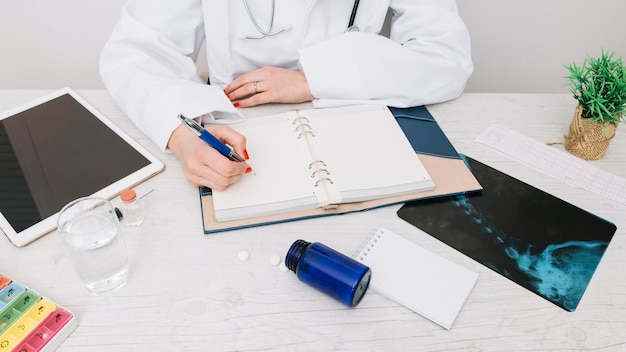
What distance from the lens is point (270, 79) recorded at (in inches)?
41.9

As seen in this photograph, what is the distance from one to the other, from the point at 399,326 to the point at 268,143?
426mm

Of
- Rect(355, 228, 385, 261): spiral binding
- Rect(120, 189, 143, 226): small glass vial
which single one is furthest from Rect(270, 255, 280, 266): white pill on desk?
Rect(120, 189, 143, 226): small glass vial

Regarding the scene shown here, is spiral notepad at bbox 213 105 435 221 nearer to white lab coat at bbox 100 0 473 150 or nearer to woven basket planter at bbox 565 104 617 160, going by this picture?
white lab coat at bbox 100 0 473 150

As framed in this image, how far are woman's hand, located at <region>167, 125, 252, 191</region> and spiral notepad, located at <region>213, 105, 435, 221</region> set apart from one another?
3cm

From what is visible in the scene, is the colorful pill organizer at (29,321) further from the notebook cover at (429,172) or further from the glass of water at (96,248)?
the notebook cover at (429,172)

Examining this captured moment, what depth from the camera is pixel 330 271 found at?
2.19 ft

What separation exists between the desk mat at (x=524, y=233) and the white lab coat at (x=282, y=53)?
12.4 inches

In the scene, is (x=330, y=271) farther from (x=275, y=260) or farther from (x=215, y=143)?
(x=215, y=143)

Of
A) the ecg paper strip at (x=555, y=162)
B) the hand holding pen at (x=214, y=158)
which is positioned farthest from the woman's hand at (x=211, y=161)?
the ecg paper strip at (x=555, y=162)

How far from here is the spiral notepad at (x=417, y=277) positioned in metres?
0.68

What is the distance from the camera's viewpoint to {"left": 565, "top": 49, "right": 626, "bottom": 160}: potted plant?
922 millimetres

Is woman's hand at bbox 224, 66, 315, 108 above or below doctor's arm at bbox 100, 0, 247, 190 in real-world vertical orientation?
below

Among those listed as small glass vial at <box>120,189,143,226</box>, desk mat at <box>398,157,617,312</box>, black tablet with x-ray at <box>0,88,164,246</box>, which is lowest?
desk mat at <box>398,157,617,312</box>

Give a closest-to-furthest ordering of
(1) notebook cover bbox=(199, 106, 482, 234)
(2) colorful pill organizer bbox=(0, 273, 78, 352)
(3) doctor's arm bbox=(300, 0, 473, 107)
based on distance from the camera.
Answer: (2) colorful pill organizer bbox=(0, 273, 78, 352), (1) notebook cover bbox=(199, 106, 482, 234), (3) doctor's arm bbox=(300, 0, 473, 107)
